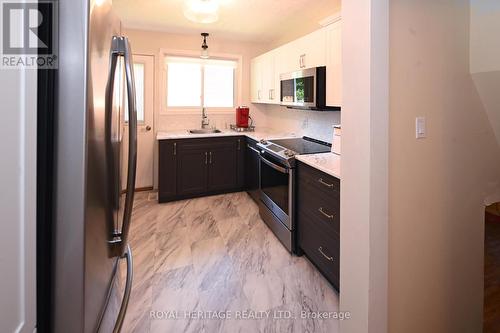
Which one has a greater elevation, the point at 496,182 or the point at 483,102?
the point at 483,102

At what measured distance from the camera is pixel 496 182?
168cm

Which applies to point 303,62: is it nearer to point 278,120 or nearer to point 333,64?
point 333,64

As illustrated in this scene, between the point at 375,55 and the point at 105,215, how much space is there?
1.19 m

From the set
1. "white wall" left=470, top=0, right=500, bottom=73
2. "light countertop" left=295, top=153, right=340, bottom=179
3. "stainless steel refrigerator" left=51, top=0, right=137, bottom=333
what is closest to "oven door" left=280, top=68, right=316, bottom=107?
"light countertop" left=295, top=153, right=340, bottom=179

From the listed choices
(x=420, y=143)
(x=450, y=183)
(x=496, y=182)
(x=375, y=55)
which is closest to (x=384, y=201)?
(x=420, y=143)

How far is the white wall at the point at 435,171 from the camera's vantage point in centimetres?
131

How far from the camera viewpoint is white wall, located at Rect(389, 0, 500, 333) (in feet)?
4.29

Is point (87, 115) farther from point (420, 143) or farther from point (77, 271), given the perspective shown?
point (420, 143)

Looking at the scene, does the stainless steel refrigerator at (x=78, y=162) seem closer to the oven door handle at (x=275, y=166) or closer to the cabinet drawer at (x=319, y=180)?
the cabinet drawer at (x=319, y=180)

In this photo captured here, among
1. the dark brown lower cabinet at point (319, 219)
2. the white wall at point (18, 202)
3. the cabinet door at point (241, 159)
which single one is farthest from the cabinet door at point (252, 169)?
the white wall at point (18, 202)

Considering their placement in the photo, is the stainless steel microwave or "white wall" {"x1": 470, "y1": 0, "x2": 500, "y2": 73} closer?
"white wall" {"x1": 470, "y1": 0, "x2": 500, "y2": 73}

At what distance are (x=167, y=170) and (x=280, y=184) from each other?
1.81 m

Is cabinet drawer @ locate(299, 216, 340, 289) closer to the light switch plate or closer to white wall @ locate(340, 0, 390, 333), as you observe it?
white wall @ locate(340, 0, 390, 333)

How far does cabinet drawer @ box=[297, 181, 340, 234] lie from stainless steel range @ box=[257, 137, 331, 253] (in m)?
0.11
